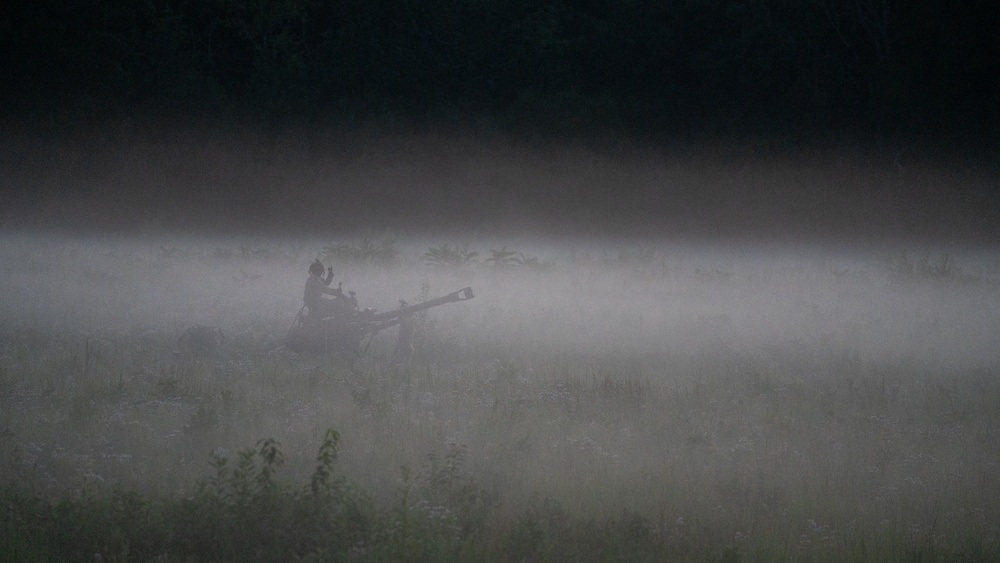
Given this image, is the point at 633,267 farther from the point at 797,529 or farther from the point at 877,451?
the point at 797,529

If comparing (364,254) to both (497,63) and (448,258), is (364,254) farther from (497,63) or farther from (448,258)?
(497,63)

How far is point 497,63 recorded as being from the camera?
38.8 meters

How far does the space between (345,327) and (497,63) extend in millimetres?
27843

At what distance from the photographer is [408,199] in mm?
38000

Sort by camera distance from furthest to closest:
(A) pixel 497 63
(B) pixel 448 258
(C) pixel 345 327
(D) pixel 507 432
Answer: (A) pixel 497 63
(B) pixel 448 258
(C) pixel 345 327
(D) pixel 507 432

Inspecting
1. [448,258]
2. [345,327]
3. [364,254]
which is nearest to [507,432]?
[345,327]

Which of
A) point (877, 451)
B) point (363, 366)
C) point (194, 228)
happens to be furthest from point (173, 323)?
point (194, 228)

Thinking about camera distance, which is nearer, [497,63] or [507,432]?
[507,432]

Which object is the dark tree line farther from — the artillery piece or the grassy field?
the artillery piece

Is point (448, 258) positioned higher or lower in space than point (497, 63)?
lower

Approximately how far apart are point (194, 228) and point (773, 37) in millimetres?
→ 22708

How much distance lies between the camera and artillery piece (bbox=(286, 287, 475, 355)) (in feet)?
41.6

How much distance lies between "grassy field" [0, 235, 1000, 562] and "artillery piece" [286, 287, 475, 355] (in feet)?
1.19

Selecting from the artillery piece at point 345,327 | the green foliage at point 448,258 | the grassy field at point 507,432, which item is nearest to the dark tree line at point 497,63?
the green foliage at point 448,258
